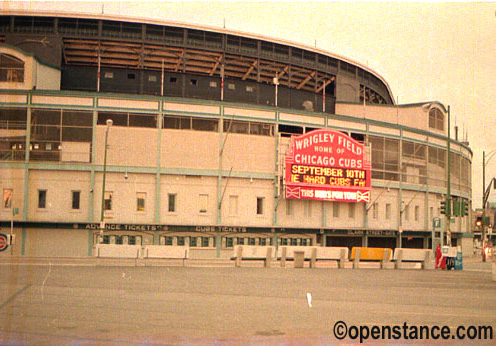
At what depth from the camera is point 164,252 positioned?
3556 centimetres

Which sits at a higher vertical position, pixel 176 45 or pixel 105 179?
pixel 176 45

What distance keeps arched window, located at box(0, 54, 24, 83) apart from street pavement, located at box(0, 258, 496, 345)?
29.0 m

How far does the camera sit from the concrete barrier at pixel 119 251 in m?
34.4

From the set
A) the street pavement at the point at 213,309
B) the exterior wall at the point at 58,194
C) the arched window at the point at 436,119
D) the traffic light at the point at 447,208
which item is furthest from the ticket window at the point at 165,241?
the arched window at the point at 436,119

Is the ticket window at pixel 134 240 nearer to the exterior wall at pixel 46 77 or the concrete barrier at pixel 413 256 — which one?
the exterior wall at pixel 46 77

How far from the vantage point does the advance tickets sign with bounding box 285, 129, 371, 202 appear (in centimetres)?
5066

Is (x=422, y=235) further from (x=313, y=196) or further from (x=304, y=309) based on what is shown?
(x=304, y=309)


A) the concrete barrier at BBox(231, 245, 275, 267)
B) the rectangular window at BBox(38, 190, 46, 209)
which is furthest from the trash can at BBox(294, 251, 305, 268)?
the rectangular window at BBox(38, 190, 46, 209)

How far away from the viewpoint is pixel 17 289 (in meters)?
17.6

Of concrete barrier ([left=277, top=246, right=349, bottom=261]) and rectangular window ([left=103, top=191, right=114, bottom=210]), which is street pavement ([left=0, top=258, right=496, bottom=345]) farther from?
rectangular window ([left=103, top=191, right=114, bottom=210])

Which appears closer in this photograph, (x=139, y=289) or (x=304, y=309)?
(x=304, y=309)

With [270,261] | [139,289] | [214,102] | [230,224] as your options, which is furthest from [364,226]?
[139,289]

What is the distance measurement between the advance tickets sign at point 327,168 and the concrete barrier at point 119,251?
1866cm

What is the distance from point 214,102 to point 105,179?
1122 centimetres
